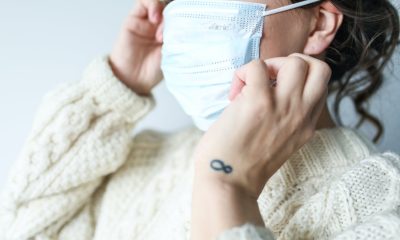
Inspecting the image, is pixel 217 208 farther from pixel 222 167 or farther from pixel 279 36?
pixel 279 36

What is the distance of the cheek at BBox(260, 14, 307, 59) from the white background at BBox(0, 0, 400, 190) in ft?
1.55

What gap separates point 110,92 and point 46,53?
11.1 inches

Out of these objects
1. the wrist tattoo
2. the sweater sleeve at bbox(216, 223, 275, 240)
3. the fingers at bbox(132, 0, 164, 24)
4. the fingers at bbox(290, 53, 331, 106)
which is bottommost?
the sweater sleeve at bbox(216, 223, 275, 240)

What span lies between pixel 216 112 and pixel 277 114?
19 cm

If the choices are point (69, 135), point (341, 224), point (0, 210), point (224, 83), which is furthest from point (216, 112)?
point (0, 210)

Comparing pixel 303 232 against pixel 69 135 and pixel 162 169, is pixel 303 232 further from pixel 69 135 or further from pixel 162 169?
pixel 69 135

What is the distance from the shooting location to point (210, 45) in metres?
0.89

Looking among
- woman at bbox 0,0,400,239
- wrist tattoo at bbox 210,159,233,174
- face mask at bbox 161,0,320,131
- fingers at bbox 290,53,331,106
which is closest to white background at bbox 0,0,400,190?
woman at bbox 0,0,400,239

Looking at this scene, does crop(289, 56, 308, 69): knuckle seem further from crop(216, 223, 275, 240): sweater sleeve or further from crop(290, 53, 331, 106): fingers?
crop(216, 223, 275, 240): sweater sleeve

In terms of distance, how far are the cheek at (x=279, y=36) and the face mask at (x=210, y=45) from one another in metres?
0.01

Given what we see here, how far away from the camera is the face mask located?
2.87 feet

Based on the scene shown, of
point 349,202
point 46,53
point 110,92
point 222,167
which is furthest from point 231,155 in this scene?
point 46,53

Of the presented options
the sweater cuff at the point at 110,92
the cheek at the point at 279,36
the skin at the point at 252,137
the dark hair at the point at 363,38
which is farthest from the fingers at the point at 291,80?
the sweater cuff at the point at 110,92

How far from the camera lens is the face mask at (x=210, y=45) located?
88 centimetres
